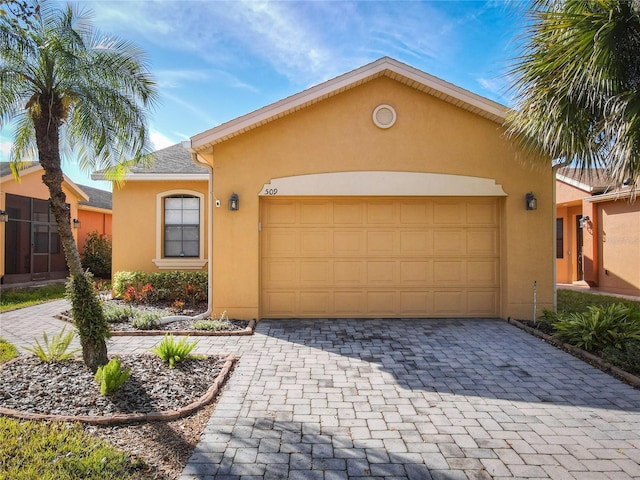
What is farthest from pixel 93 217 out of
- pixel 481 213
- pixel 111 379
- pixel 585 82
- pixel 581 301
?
pixel 581 301

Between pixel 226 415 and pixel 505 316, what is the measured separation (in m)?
6.74

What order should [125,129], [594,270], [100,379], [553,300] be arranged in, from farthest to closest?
[594,270] < [553,300] < [125,129] < [100,379]

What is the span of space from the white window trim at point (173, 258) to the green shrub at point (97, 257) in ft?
23.4

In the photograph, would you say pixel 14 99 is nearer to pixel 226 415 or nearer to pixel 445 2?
pixel 226 415

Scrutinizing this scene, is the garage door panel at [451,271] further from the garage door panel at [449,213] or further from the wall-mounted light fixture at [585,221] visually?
the wall-mounted light fixture at [585,221]

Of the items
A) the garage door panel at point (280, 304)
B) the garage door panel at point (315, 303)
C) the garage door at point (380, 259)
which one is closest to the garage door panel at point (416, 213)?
the garage door at point (380, 259)

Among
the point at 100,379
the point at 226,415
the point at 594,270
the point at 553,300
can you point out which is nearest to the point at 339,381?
the point at 226,415

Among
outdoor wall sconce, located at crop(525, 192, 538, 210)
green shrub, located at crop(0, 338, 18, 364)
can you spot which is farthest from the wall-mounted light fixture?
green shrub, located at crop(0, 338, 18, 364)

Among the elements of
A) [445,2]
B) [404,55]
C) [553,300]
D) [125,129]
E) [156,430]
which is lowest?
[156,430]

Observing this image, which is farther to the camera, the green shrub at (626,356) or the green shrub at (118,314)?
the green shrub at (118,314)

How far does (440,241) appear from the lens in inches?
344

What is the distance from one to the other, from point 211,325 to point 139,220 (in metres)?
5.32

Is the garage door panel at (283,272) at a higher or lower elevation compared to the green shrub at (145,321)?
higher

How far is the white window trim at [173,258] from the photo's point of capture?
1107 centimetres
